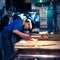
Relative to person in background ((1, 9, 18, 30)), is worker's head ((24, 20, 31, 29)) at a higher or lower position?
lower

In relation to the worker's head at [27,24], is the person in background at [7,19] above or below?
above

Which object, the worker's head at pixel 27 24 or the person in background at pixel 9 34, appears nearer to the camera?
the person in background at pixel 9 34

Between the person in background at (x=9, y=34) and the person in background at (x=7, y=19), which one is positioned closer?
the person in background at (x=9, y=34)

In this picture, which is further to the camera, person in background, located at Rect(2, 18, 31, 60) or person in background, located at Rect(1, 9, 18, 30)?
person in background, located at Rect(1, 9, 18, 30)

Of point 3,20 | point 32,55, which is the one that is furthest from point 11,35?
point 32,55

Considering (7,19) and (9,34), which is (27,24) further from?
(9,34)

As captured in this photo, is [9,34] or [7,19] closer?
[9,34]

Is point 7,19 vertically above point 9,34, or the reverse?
point 7,19

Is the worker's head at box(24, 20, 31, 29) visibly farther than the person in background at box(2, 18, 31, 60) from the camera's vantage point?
Yes

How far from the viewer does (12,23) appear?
4098 mm

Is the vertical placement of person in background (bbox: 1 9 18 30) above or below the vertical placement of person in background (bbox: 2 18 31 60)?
above

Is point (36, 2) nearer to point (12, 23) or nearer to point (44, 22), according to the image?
point (44, 22)

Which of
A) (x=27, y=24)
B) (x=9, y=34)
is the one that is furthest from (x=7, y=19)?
(x=9, y=34)

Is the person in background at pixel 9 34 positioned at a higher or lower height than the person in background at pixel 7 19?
lower
